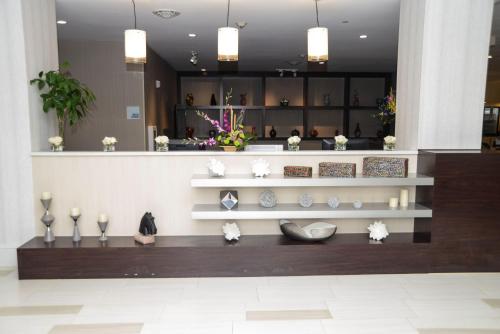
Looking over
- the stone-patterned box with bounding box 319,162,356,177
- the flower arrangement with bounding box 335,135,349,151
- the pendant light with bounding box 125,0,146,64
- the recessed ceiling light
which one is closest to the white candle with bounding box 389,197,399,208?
the stone-patterned box with bounding box 319,162,356,177

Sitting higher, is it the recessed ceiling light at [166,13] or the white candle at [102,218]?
the recessed ceiling light at [166,13]

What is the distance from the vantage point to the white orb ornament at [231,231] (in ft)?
11.6

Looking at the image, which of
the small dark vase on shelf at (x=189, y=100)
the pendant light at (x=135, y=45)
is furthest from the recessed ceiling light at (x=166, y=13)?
the small dark vase on shelf at (x=189, y=100)

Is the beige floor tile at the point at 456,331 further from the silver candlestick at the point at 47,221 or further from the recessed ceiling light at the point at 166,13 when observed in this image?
the recessed ceiling light at the point at 166,13

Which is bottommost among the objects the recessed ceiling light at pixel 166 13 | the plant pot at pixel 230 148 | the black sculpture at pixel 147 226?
the black sculpture at pixel 147 226

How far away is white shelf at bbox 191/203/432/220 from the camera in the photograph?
3408 millimetres

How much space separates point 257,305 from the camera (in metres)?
2.88

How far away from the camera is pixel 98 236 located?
3684 millimetres

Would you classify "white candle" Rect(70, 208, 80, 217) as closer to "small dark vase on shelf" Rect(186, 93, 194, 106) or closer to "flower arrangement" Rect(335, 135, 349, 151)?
"flower arrangement" Rect(335, 135, 349, 151)

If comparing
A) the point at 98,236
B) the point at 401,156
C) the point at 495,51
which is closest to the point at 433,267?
the point at 401,156

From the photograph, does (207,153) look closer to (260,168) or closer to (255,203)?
(260,168)

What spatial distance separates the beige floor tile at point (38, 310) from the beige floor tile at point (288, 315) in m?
1.26

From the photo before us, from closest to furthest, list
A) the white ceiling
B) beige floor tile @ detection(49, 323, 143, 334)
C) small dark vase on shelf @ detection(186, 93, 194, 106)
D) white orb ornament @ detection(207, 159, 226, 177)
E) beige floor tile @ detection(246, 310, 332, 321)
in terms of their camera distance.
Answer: beige floor tile @ detection(49, 323, 143, 334) < beige floor tile @ detection(246, 310, 332, 321) < white orb ornament @ detection(207, 159, 226, 177) < the white ceiling < small dark vase on shelf @ detection(186, 93, 194, 106)

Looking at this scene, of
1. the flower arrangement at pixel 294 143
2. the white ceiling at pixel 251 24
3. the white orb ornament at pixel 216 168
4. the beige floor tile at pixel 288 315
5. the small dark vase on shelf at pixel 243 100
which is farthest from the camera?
the small dark vase on shelf at pixel 243 100
